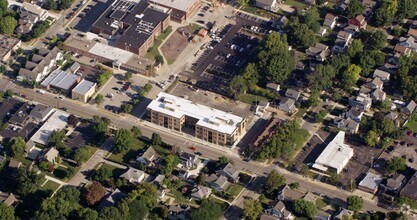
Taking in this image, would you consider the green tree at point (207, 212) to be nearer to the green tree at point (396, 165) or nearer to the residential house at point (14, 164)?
the green tree at point (396, 165)

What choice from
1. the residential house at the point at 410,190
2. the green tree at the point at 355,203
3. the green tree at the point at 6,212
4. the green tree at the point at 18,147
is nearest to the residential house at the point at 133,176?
the green tree at the point at 18,147

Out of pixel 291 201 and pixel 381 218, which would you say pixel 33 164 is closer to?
pixel 291 201

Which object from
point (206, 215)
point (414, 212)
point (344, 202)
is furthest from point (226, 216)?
point (414, 212)

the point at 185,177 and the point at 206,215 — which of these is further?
the point at 185,177

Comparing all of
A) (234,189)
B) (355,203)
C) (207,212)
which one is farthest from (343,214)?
(207,212)
